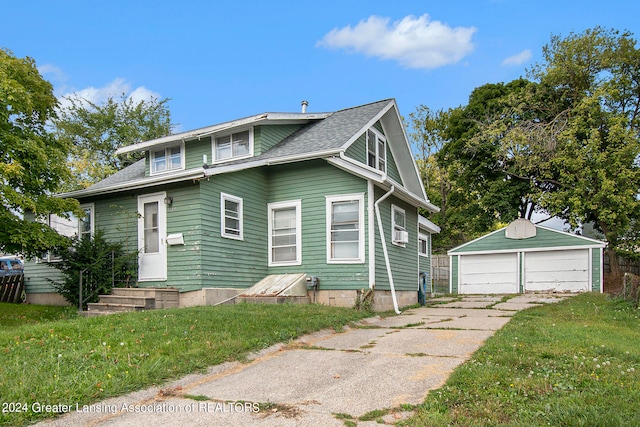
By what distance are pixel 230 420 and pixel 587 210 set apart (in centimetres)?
2357

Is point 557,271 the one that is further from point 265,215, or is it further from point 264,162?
point 264,162

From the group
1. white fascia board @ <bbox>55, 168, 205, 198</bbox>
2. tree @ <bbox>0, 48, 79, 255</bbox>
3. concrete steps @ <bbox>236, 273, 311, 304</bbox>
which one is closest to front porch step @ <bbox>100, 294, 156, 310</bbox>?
tree @ <bbox>0, 48, 79, 255</bbox>

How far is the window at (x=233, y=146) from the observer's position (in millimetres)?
14133

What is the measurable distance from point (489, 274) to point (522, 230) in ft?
8.41

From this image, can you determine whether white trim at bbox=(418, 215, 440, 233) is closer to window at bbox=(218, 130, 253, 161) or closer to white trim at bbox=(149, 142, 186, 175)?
window at bbox=(218, 130, 253, 161)

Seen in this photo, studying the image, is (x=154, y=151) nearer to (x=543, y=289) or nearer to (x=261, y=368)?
(x=261, y=368)

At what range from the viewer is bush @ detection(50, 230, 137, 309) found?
1209 centimetres

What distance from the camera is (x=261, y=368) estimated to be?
610cm

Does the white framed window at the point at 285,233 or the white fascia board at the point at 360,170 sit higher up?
the white fascia board at the point at 360,170

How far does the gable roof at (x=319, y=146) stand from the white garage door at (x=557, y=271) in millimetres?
7320

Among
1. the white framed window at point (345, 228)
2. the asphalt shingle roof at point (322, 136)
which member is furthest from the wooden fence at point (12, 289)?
the white framed window at point (345, 228)

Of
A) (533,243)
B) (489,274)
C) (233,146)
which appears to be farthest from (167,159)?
(533,243)

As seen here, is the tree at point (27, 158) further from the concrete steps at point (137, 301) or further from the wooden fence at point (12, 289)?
the wooden fence at point (12, 289)

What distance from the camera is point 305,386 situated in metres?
5.26
